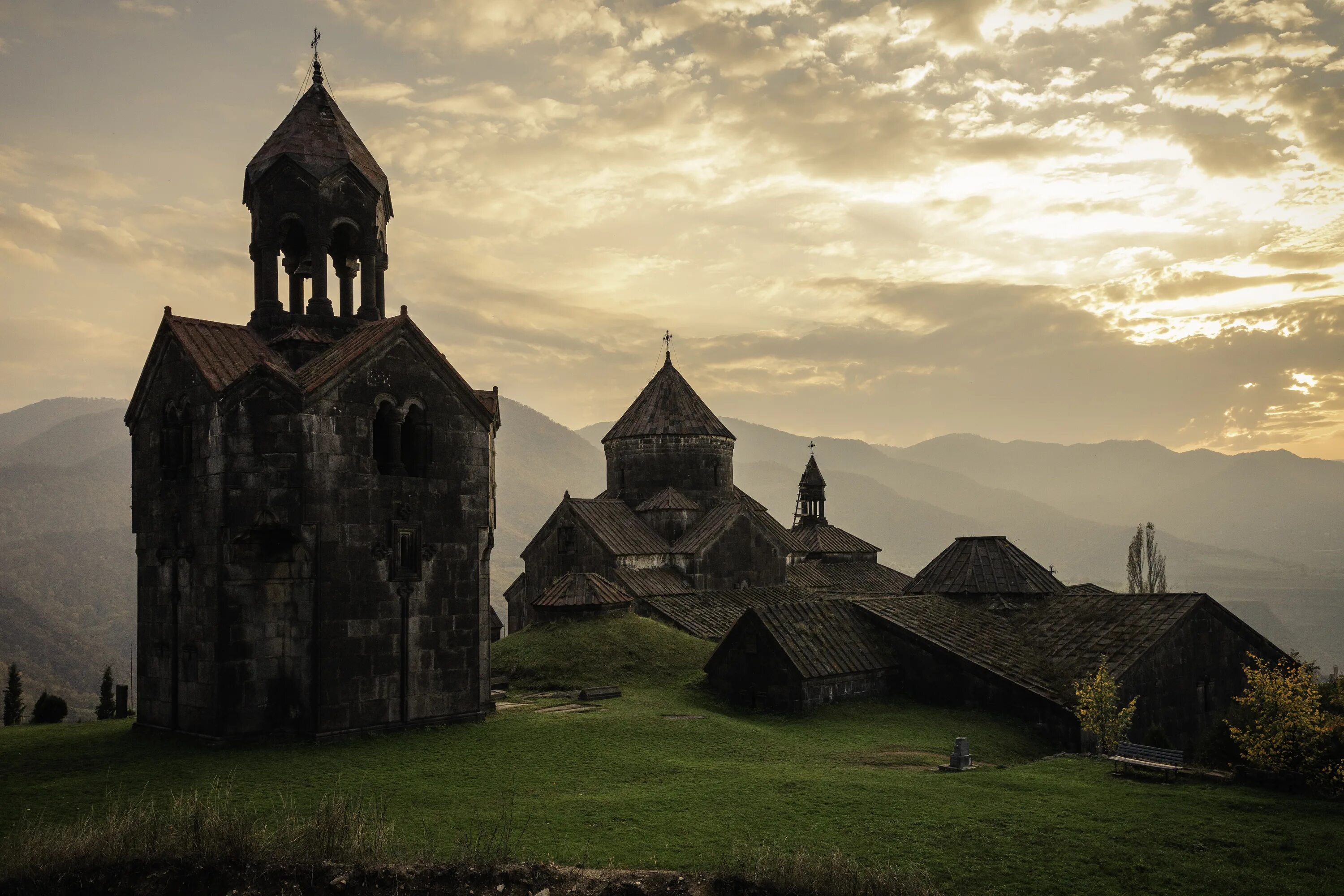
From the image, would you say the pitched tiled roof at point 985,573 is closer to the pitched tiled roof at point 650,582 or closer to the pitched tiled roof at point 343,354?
the pitched tiled roof at point 650,582

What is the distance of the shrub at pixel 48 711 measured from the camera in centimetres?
2388

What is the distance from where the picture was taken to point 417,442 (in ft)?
65.8

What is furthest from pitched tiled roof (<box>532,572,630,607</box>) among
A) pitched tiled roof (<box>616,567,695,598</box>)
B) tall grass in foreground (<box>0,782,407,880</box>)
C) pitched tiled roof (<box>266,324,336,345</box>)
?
tall grass in foreground (<box>0,782,407,880</box>)

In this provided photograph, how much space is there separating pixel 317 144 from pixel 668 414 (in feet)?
72.0

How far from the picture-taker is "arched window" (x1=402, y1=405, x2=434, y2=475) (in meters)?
19.9

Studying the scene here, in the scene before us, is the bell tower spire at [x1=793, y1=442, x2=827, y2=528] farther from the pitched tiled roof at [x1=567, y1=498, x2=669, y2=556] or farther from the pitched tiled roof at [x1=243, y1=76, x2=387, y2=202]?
→ the pitched tiled roof at [x1=243, y1=76, x2=387, y2=202]

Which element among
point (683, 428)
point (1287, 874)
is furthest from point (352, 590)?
point (683, 428)

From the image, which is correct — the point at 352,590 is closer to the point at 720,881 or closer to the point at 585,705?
the point at 585,705

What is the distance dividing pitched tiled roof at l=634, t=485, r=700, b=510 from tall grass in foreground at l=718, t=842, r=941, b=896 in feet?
92.4

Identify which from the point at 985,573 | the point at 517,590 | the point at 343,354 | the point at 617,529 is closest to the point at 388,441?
the point at 343,354

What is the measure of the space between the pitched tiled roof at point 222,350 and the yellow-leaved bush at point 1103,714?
17513mm

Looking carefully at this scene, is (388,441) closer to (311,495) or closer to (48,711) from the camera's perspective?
(311,495)

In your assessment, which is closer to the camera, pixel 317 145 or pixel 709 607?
pixel 317 145

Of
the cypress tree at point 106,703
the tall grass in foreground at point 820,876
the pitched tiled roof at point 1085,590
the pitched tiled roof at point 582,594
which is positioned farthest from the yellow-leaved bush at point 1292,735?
the cypress tree at point 106,703
